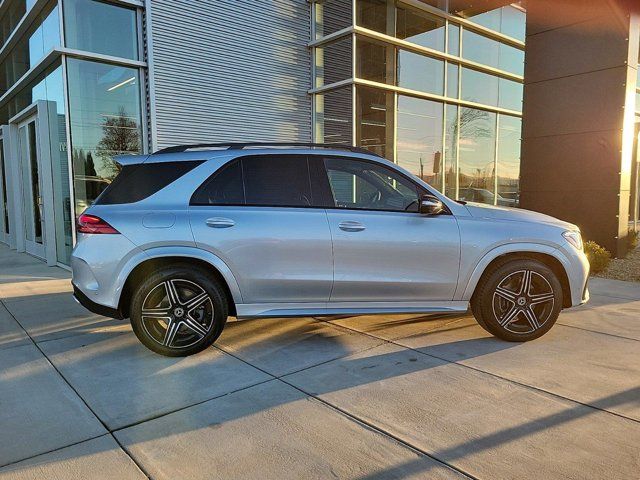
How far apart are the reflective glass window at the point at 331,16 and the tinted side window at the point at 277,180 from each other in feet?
23.1

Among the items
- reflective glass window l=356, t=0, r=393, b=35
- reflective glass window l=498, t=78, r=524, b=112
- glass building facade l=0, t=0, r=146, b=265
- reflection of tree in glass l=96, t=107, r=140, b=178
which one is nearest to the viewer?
glass building facade l=0, t=0, r=146, b=265

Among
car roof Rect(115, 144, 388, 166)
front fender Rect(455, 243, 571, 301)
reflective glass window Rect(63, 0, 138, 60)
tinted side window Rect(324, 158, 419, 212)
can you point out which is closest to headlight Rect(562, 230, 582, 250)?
front fender Rect(455, 243, 571, 301)

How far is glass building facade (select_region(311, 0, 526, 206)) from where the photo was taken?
34.1 ft

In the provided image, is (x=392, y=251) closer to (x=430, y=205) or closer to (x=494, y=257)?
(x=430, y=205)

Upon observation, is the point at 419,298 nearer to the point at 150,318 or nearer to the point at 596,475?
the point at 596,475

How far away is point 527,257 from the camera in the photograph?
4.50m

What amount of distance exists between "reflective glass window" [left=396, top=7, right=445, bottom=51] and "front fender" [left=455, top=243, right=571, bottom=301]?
26.0 feet

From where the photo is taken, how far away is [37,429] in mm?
2986

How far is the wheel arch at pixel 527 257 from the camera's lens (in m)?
4.38

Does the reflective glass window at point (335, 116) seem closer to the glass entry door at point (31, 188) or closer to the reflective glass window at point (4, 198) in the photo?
the glass entry door at point (31, 188)

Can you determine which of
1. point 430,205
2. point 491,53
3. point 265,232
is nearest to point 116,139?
point 265,232

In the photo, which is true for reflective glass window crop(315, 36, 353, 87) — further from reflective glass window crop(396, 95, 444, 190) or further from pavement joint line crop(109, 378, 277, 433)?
pavement joint line crop(109, 378, 277, 433)

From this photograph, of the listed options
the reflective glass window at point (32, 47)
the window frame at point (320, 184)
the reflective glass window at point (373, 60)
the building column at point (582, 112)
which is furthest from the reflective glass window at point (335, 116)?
the window frame at point (320, 184)

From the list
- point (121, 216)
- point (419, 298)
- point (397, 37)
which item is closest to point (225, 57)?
point (397, 37)
